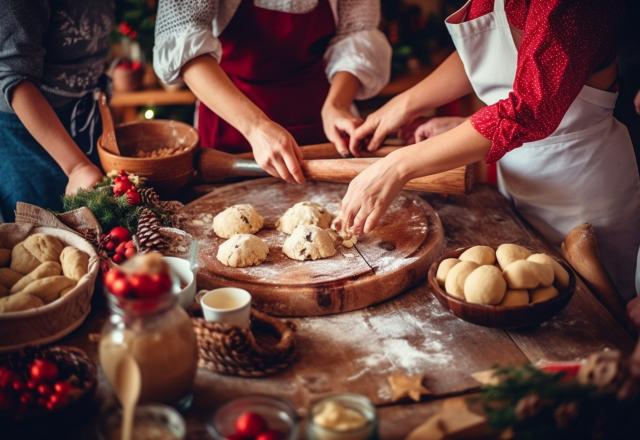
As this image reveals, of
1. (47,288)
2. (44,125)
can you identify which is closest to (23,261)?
(47,288)

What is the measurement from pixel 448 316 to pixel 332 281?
31 cm

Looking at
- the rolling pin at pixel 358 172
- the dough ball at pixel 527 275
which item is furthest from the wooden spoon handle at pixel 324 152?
the dough ball at pixel 527 275

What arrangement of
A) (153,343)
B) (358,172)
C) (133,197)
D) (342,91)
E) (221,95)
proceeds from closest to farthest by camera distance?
(153,343), (133,197), (358,172), (221,95), (342,91)

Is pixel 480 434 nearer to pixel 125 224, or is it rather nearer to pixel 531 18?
pixel 531 18

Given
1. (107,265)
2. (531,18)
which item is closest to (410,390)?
(107,265)

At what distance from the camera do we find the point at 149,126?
90.3 inches

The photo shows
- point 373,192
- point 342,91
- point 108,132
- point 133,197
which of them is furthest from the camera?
point 342,91

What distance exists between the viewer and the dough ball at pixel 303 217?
190 centimetres

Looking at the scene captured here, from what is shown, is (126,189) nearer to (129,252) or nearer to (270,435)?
(129,252)

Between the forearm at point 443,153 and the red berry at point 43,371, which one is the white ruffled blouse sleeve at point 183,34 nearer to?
the forearm at point 443,153

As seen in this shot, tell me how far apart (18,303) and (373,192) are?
0.92 metres

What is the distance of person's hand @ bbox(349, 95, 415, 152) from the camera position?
216 cm

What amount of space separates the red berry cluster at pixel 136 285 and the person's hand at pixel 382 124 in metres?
1.22

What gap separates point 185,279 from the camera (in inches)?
58.6
